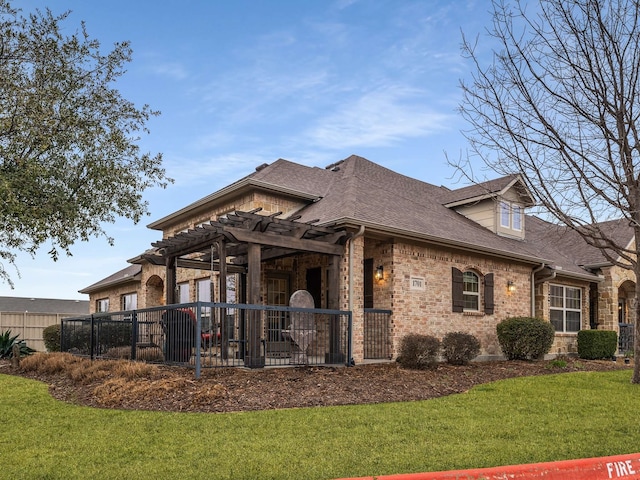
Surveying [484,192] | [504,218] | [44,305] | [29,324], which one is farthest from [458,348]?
[44,305]

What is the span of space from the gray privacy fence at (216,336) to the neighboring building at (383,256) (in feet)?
1.89

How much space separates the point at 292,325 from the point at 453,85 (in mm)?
6196

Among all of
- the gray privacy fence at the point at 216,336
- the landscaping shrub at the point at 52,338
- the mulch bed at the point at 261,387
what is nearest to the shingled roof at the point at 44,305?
the landscaping shrub at the point at 52,338

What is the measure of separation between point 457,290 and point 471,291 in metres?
1.03

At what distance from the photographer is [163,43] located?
39.8ft

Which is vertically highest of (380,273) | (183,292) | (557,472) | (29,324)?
(380,273)

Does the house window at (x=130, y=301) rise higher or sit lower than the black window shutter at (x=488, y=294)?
lower

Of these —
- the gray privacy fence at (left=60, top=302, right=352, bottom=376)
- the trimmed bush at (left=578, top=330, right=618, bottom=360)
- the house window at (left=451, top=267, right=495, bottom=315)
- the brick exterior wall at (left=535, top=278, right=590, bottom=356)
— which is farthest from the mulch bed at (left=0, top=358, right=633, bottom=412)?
the trimmed bush at (left=578, top=330, right=618, bottom=360)

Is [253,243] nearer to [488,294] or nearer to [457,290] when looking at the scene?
[457,290]

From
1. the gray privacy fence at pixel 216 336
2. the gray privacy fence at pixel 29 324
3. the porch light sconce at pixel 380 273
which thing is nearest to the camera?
the gray privacy fence at pixel 216 336

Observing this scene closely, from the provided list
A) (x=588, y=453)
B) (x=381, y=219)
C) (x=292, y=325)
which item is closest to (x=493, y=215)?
(x=381, y=219)

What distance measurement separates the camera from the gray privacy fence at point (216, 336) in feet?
37.3

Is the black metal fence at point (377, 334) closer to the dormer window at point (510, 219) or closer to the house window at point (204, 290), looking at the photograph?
the house window at point (204, 290)

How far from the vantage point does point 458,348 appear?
14328 millimetres
